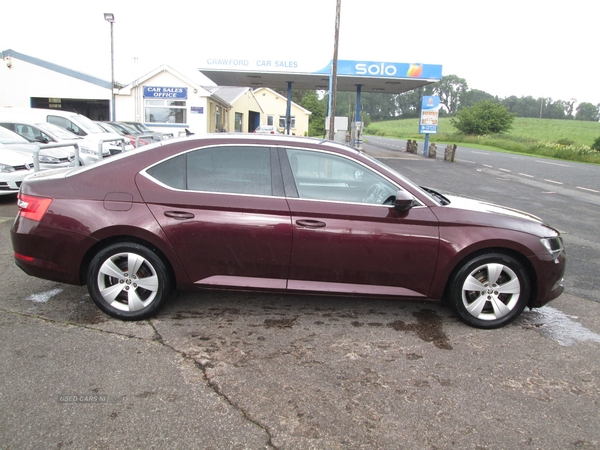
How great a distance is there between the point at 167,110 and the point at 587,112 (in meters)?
123

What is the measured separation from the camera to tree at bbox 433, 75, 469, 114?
130375 millimetres

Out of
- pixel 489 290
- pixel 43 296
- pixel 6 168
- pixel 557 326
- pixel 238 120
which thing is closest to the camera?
pixel 489 290

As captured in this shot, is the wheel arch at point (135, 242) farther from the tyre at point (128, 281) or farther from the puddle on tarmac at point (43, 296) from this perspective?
the puddle on tarmac at point (43, 296)

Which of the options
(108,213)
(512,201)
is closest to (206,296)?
(108,213)

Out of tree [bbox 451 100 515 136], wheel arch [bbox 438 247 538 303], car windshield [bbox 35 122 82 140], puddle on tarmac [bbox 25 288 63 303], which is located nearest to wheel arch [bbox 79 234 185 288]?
puddle on tarmac [bbox 25 288 63 303]

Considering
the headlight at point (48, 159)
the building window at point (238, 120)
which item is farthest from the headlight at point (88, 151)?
the building window at point (238, 120)

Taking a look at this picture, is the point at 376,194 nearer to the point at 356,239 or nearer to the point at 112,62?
the point at 356,239

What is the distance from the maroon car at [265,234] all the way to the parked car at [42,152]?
278 inches

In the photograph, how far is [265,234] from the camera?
402 cm

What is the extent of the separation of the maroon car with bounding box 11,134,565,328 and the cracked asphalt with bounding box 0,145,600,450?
0.34m

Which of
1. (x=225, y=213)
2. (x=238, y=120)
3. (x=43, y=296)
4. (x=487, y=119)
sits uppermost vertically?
(x=487, y=119)

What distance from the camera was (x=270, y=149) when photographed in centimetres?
422

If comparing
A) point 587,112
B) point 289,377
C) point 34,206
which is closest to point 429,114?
point 34,206

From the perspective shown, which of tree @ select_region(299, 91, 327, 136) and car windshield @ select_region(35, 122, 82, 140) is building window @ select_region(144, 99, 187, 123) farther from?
tree @ select_region(299, 91, 327, 136)
